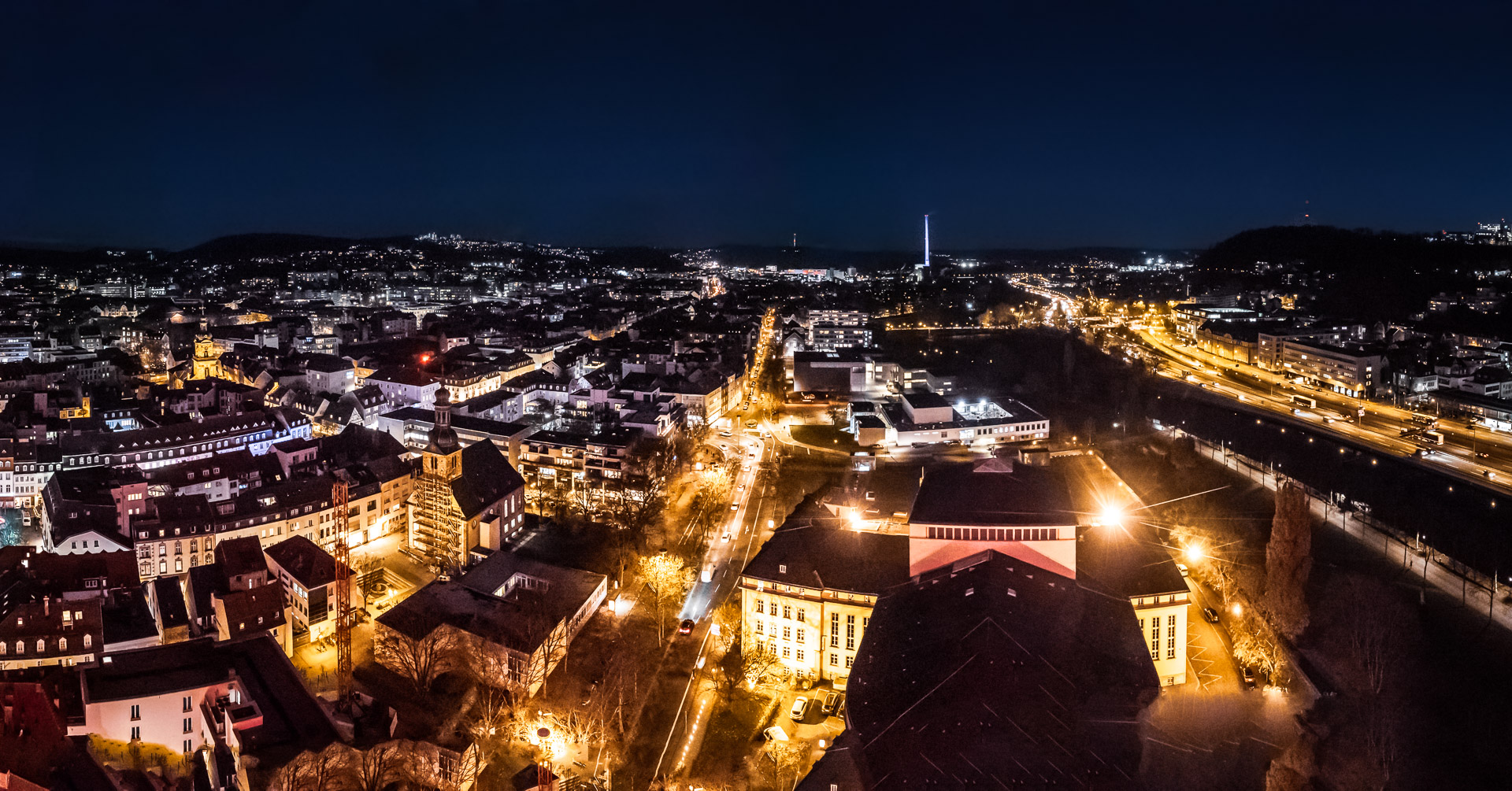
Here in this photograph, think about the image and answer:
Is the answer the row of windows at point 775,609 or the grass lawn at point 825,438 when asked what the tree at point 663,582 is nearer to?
the row of windows at point 775,609

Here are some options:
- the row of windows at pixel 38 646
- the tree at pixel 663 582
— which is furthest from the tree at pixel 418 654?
the row of windows at pixel 38 646

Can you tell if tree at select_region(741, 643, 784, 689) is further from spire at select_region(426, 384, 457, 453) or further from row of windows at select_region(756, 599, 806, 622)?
spire at select_region(426, 384, 457, 453)

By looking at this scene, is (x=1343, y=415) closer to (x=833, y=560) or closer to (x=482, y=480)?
(x=833, y=560)

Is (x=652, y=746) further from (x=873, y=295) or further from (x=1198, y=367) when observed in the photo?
(x=873, y=295)

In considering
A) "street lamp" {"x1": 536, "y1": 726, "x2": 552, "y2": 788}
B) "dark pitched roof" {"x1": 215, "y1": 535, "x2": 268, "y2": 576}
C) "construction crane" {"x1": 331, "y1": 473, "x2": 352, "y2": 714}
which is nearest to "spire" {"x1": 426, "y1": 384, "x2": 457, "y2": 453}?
"dark pitched roof" {"x1": 215, "y1": 535, "x2": 268, "y2": 576}

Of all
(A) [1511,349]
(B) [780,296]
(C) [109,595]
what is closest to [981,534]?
(C) [109,595]

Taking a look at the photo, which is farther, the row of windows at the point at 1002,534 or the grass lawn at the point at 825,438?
the grass lawn at the point at 825,438

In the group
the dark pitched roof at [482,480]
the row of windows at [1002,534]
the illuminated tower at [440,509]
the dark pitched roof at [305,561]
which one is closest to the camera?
the row of windows at [1002,534]

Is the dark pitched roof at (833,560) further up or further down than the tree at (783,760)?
further up
